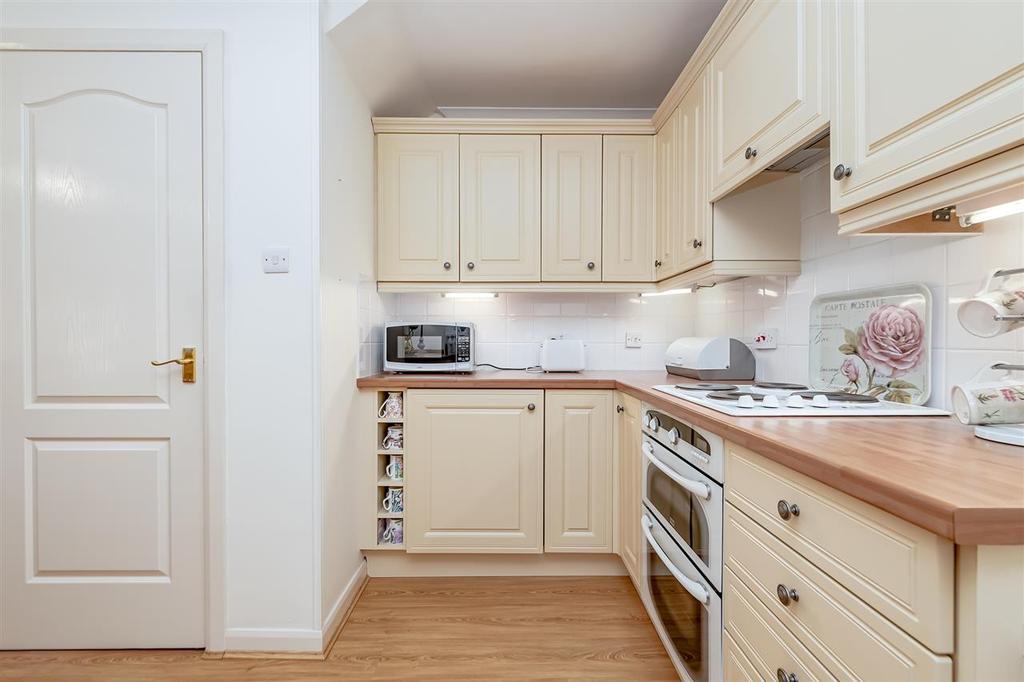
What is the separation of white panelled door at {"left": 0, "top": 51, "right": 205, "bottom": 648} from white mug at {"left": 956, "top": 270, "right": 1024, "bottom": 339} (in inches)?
83.4

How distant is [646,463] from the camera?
1.74m

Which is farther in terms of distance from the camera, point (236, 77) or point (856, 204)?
point (236, 77)

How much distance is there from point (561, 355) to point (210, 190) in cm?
161

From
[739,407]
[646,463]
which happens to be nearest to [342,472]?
[646,463]

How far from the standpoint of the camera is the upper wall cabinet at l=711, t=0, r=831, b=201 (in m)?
1.16

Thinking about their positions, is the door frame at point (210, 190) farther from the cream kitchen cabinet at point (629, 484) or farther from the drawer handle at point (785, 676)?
the drawer handle at point (785, 676)

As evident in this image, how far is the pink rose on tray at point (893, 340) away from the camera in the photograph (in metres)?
1.25

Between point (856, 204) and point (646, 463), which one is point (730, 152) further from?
point (646, 463)

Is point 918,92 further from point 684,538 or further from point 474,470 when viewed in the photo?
point 474,470

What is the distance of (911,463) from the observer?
730 mm

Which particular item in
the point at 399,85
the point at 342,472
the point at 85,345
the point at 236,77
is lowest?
the point at 342,472

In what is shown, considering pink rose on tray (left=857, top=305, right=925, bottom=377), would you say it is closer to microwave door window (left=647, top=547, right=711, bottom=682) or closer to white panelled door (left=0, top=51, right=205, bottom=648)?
microwave door window (left=647, top=547, right=711, bottom=682)

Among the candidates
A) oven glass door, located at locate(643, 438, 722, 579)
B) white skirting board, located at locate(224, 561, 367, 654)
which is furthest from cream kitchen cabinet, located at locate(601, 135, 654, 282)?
white skirting board, located at locate(224, 561, 367, 654)

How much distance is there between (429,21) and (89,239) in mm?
1545
